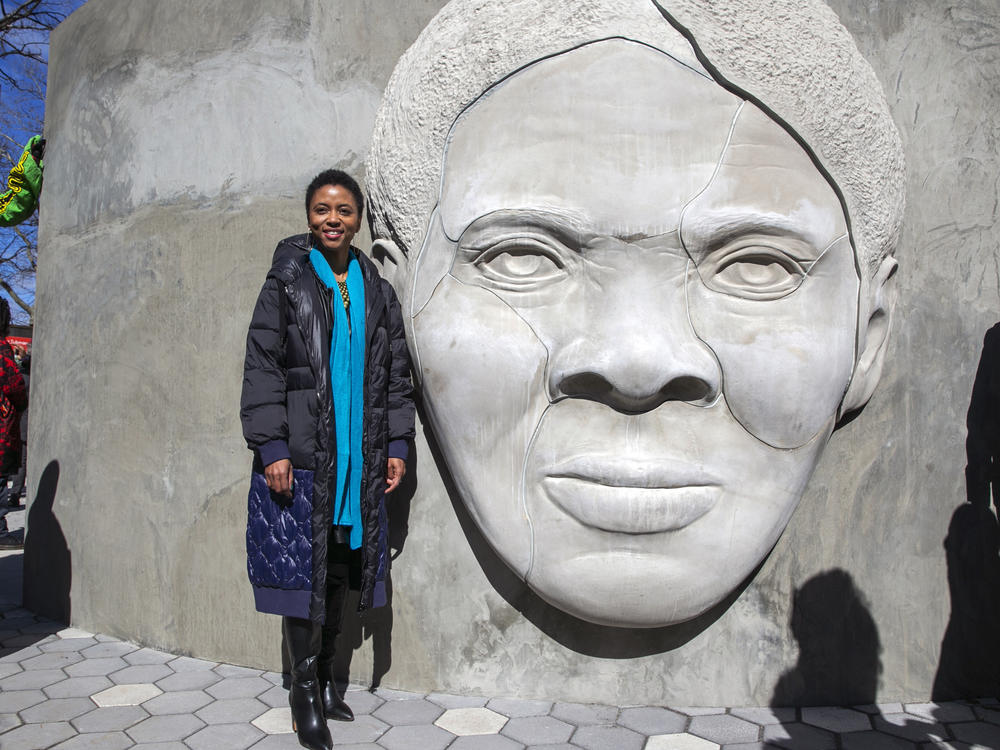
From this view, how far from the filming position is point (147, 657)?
3141 millimetres

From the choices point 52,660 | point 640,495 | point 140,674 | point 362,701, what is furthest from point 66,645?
point 640,495

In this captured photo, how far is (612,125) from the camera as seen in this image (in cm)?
239

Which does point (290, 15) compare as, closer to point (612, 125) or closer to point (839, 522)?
point (612, 125)

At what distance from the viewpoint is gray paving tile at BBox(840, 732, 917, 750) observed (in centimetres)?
238

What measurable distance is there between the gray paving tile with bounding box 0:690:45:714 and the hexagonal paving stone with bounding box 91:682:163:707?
0.62ft

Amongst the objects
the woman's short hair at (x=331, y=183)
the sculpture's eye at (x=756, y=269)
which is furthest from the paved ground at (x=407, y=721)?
the woman's short hair at (x=331, y=183)

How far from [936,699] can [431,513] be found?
190 cm

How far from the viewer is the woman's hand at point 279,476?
2242 mm

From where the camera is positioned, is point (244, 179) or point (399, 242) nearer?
point (399, 242)

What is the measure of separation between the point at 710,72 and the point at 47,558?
3.58 m

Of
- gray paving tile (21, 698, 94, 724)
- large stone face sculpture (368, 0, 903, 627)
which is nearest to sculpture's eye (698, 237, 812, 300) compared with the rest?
large stone face sculpture (368, 0, 903, 627)

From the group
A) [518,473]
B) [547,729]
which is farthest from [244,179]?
[547,729]

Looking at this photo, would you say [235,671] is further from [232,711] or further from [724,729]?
[724,729]

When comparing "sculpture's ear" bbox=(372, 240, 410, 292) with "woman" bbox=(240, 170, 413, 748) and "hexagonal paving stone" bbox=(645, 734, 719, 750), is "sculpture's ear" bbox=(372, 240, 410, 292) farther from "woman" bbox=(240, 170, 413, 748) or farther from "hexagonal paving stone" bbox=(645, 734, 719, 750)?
"hexagonal paving stone" bbox=(645, 734, 719, 750)
